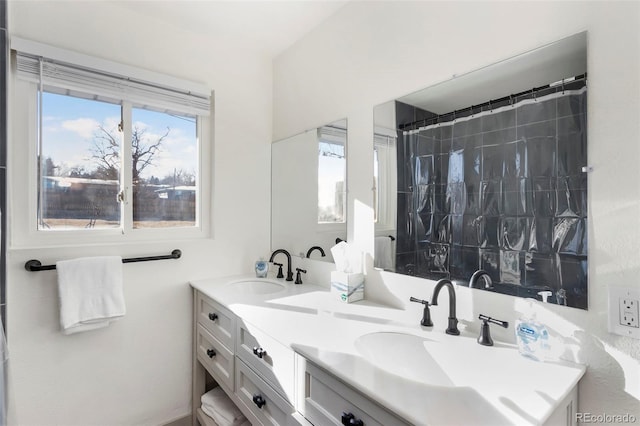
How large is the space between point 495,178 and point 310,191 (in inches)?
42.2

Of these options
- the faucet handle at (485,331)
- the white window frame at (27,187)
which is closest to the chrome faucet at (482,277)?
the faucet handle at (485,331)

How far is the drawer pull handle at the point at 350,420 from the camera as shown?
32.0 inches

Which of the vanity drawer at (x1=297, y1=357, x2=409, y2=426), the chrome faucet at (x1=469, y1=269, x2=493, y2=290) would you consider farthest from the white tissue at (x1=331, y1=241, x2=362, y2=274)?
the vanity drawer at (x1=297, y1=357, x2=409, y2=426)

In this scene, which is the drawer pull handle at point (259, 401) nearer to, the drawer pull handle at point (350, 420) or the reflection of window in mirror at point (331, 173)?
the drawer pull handle at point (350, 420)

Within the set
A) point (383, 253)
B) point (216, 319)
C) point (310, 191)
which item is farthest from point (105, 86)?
point (383, 253)

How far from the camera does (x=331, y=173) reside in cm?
179

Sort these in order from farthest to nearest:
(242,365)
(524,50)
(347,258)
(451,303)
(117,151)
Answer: (117,151) → (347,258) → (242,365) → (451,303) → (524,50)

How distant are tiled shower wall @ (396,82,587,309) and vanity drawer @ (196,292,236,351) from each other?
0.84 meters

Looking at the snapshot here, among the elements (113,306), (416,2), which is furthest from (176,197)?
(416,2)

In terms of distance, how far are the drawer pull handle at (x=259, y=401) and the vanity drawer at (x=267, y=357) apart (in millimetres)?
91

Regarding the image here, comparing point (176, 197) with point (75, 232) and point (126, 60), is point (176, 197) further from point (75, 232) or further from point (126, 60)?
point (126, 60)

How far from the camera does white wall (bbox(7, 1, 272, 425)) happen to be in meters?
1.48

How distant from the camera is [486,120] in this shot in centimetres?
115

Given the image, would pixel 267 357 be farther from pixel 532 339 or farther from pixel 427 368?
pixel 532 339
